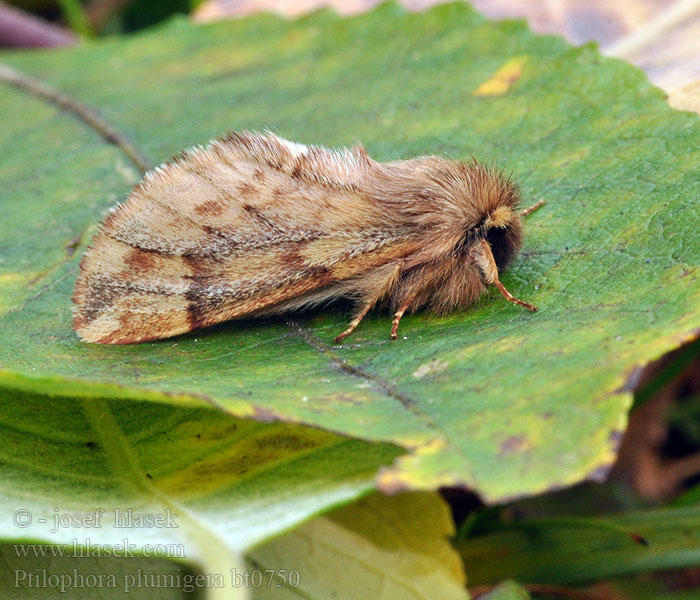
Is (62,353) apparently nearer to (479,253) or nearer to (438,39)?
(479,253)

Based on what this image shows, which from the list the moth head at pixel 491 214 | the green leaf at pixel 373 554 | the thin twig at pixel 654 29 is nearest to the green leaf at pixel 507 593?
the green leaf at pixel 373 554

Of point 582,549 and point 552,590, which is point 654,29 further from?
point 552,590

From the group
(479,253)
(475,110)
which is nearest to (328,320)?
(479,253)

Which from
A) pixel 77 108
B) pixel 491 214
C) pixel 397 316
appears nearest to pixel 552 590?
pixel 397 316

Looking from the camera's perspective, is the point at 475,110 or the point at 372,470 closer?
the point at 372,470

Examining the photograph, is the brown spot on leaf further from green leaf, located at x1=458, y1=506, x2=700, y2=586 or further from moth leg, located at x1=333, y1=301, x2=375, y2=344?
green leaf, located at x1=458, y1=506, x2=700, y2=586

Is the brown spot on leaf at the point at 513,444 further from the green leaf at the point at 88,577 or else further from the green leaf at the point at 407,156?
the green leaf at the point at 88,577
